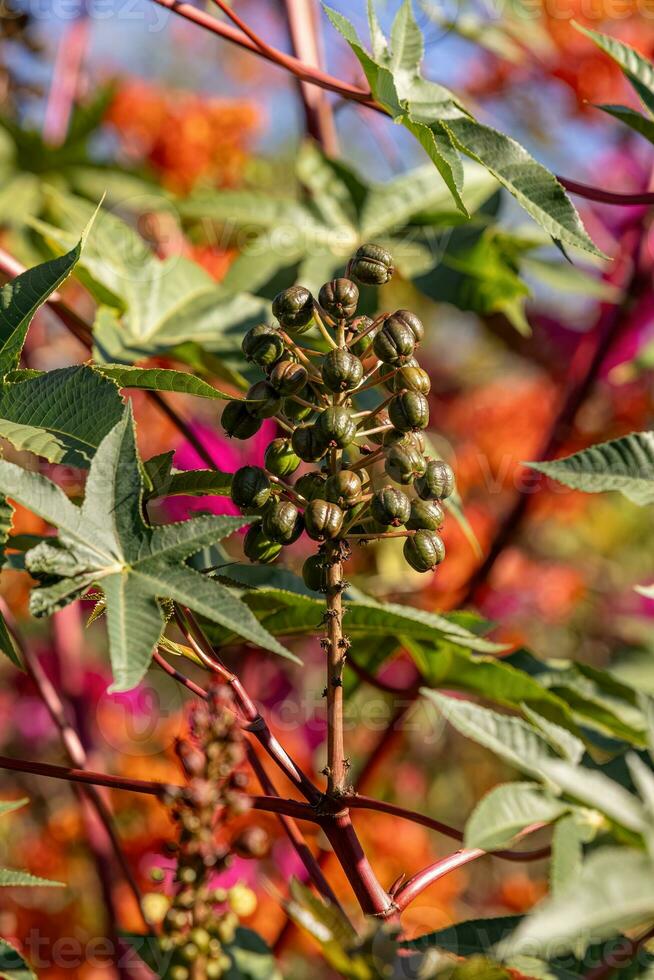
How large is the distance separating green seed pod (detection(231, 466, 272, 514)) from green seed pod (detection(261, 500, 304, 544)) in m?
0.01

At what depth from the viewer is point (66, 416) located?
0.64 meters

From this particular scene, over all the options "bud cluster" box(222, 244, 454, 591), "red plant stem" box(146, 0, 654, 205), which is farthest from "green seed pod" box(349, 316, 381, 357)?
"red plant stem" box(146, 0, 654, 205)

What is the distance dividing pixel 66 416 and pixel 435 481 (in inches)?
9.5

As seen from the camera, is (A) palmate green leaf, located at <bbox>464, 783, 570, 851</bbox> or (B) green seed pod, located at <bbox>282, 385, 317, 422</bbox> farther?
(B) green seed pod, located at <bbox>282, 385, 317, 422</bbox>

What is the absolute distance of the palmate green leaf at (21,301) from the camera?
69 cm

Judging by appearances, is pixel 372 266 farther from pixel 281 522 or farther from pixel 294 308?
pixel 281 522

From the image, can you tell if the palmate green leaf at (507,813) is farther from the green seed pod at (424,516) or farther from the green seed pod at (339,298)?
the green seed pod at (339,298)

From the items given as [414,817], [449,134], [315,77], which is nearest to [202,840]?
[414,817]

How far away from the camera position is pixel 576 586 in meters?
2.22

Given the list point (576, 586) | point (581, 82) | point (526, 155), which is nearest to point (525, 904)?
point (576, 586)


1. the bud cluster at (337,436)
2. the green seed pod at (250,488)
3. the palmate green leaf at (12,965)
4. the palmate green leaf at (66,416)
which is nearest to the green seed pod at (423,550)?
the bud cluster at (337,436)

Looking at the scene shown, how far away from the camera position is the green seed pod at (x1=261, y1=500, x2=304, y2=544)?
0.65 metres

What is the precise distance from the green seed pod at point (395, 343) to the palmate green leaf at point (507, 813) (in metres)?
0.28

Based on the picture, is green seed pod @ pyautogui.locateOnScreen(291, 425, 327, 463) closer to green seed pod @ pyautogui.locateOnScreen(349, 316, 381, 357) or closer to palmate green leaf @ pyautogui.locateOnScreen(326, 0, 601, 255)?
green seed pod @ pyautogui.locateOnScreen(349, 316, 381, 357)
